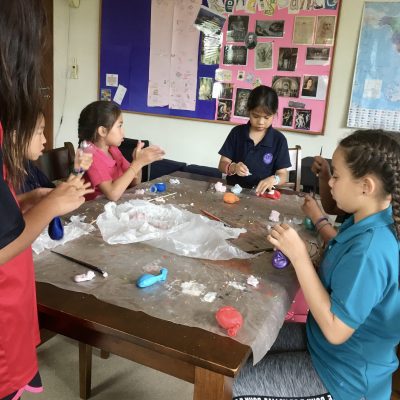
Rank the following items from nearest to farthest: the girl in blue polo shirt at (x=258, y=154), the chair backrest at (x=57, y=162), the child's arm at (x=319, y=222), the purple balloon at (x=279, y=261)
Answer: the purple balloon at (x=279, y=261) → the child's arm at (x=319, y=222) → the chair backrest at (x=57, y=162) → the girl in blue polo shirt at (x=258, y=154)

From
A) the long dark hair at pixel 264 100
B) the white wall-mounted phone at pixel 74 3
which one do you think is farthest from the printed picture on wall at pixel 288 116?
the white wall-mounted phone at pixel 74 3

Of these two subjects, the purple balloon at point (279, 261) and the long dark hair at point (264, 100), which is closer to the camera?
the purple balloon at point (279, 261)

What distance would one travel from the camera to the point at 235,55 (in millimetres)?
3418

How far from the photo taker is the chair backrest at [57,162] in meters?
2.04

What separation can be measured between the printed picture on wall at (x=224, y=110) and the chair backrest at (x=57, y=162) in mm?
1720

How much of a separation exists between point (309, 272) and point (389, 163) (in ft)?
1.02

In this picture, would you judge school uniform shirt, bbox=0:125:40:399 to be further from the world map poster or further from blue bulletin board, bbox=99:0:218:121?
blue bulletin board, bbox=99:0:218:121

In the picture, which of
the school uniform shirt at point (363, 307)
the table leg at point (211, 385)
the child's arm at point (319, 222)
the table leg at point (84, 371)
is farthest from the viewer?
the table leg at point (84, 371)

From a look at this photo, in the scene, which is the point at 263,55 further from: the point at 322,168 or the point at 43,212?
the point at 43,212

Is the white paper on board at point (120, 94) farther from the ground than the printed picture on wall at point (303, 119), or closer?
farther from the ground

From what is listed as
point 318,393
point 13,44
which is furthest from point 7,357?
point 318,393

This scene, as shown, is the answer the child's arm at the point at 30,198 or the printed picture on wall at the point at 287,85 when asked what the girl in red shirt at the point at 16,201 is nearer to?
the child's arm at the point at 30,198

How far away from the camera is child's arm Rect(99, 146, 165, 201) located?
1700 millimetres

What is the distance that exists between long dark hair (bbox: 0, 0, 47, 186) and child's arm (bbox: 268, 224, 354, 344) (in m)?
0.63
